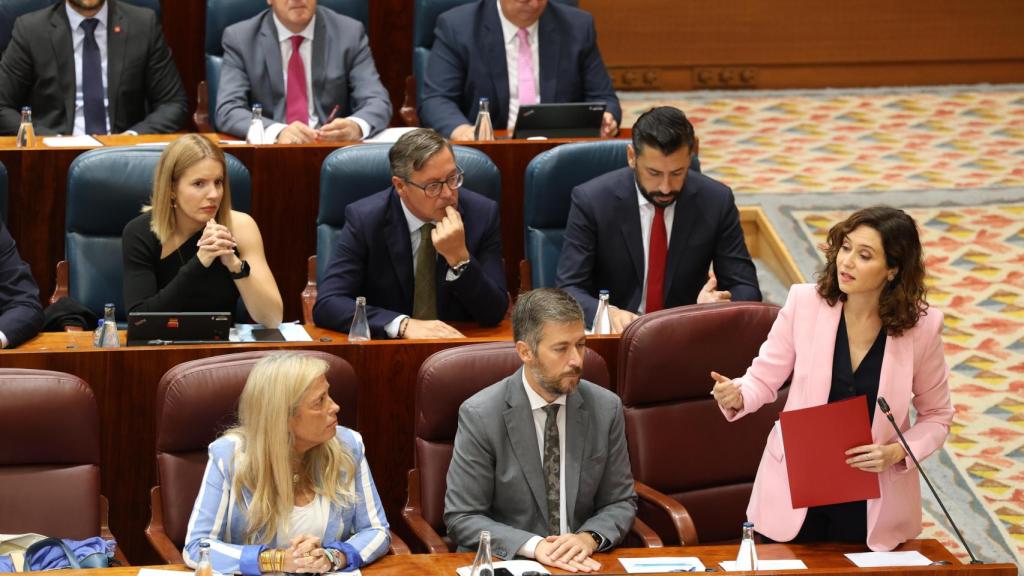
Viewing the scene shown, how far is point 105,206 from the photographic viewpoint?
378 centimetres

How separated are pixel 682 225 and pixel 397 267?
73 centimetres

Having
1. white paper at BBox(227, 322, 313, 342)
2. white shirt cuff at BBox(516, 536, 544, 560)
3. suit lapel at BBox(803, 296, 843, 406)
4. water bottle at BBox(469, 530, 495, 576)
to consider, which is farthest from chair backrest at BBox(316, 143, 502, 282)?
water bottle at BBox(469, 530, 495, 576)

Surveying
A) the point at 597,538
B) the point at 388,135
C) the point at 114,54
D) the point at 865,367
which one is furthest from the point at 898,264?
the point at 114,54

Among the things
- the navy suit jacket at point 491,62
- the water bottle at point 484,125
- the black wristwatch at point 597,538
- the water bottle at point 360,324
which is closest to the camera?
the black wristwatch at point 597,538

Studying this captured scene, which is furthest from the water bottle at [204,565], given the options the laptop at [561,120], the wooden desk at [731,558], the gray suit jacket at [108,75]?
the gray suit jacket at [108,75]

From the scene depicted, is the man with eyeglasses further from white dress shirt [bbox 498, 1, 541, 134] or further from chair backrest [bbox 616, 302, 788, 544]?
white dress shirt [bbox 498, 1, 541, 134]

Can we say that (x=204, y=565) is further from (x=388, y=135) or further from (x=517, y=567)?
(x=388, y=135)

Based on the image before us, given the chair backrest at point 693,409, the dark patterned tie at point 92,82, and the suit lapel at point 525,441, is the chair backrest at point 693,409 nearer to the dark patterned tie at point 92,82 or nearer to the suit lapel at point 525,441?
the suit lapel at point 525,441

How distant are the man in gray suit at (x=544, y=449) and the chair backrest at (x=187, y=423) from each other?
17.7 inches

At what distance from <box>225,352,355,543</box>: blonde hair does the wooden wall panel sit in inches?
178

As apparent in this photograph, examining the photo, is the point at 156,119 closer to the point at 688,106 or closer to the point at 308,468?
the point at 308,468

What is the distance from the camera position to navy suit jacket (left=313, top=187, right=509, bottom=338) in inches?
140

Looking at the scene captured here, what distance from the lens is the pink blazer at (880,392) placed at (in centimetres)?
265

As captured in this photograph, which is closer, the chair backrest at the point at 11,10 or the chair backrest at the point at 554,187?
the chair backrest at the point at 554,187
